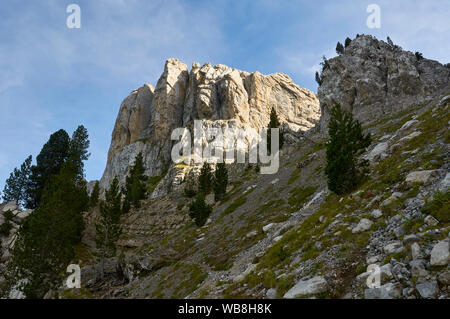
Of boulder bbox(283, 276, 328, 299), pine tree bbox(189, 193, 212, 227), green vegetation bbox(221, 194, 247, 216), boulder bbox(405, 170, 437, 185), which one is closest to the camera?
boulder bbox(283, 276, 328, 299)

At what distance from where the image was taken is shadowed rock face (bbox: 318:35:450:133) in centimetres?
→ 7819

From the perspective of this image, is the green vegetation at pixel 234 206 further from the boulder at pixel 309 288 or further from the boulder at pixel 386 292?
the boulder at pixel 386 292

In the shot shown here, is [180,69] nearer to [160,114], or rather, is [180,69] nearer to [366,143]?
[160,114]

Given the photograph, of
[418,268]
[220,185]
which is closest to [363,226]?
[418,268]

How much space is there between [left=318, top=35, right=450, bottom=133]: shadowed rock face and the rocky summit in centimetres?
37

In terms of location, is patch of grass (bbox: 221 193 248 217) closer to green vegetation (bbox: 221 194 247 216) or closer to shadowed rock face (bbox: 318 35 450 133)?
green vegetation (bbox: 221 194 247 216)

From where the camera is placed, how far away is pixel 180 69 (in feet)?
630

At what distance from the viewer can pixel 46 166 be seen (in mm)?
70625

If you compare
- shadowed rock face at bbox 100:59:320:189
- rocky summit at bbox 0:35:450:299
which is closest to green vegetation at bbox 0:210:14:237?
rocky summit at bbox 0:35:450:299

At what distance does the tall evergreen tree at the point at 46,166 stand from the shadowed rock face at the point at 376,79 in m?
85.7

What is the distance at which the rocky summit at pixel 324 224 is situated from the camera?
10805 millimetres
